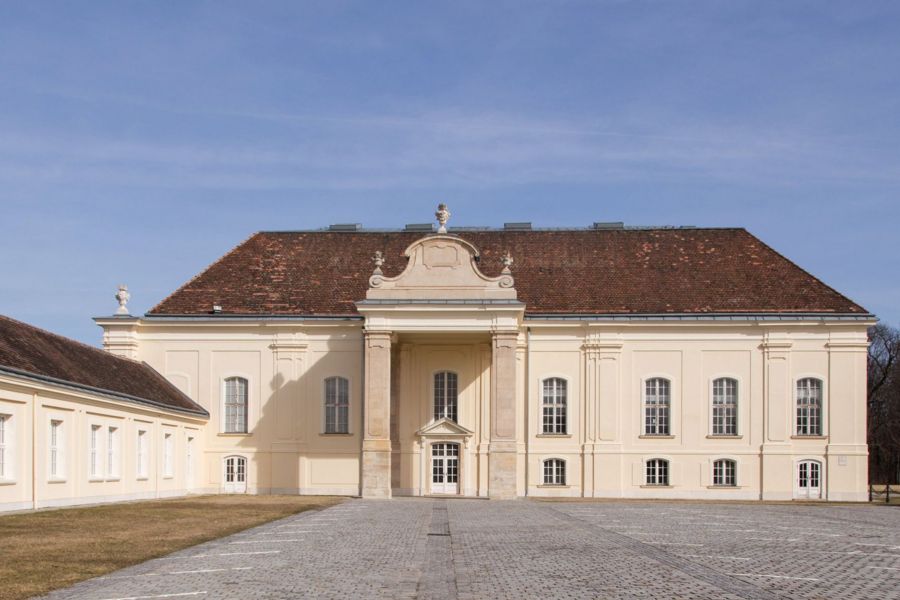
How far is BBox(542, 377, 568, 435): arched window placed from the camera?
158 ft

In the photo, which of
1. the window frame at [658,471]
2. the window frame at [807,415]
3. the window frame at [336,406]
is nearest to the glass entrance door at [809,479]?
the window frame at [807,415]

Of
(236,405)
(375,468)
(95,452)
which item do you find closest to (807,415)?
(375,468)

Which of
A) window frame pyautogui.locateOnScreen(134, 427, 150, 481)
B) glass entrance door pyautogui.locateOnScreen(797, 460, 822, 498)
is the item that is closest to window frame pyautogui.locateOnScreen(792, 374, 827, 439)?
glass entrance door pyautogui.locateOnScreen(797, 460, 822, 498)

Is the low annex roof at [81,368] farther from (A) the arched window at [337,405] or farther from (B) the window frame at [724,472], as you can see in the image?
(B) the window frame at [724,472]

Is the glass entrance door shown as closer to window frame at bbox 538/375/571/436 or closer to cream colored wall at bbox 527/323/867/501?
cream colored wall at bbox 527/323/867/501

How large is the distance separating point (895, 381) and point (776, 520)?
53.3m

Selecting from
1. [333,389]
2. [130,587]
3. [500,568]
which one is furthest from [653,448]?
[130,587]

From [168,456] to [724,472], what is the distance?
2288cm

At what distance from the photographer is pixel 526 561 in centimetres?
1802

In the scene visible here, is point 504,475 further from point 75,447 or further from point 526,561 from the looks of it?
point 526,561

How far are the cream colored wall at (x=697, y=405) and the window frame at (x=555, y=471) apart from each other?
185 millimetres

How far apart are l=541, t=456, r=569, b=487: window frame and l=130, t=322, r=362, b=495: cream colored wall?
7.88 meters

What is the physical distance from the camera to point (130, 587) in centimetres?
1448

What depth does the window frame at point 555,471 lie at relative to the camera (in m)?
47.7
